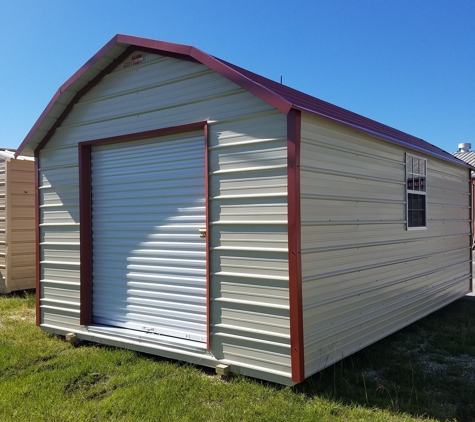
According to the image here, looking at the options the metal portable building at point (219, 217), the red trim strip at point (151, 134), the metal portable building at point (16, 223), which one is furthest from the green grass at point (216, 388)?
the metal portable building at point (16, 223)

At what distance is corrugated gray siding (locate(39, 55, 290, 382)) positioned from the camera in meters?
4.38

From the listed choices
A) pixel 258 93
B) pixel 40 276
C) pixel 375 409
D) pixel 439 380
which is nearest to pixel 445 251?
pixel 439 380

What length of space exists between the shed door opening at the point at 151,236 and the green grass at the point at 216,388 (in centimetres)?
50

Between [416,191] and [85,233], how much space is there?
16.0 feet

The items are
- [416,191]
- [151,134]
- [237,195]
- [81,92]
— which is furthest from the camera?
[416,191]

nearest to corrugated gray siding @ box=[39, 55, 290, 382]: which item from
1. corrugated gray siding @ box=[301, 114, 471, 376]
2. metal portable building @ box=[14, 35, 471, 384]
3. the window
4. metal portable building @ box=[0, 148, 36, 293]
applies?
metal portable building @ box=[14, 35, 471, 384]

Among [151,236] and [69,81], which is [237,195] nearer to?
[151,236]

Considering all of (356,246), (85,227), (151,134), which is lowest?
(356,246)

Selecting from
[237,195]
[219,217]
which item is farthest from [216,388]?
[237,195]

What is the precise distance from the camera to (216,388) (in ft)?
14.4

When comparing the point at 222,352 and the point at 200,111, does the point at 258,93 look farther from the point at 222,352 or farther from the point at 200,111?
the point at 222,352

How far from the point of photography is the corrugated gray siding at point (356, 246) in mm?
4496

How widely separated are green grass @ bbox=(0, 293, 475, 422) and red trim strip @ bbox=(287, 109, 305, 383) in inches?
14.6

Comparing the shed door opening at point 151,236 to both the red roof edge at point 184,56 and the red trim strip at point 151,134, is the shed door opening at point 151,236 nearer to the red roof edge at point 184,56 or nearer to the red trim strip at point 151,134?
the red trim strip at point 151,134
